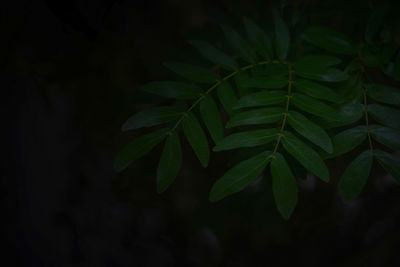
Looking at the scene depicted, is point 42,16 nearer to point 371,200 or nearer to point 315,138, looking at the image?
point 315,138

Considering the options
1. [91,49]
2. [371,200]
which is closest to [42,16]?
[91,49]

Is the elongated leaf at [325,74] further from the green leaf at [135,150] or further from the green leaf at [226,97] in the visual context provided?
the green leaf at [135,150]

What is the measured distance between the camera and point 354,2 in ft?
4.12

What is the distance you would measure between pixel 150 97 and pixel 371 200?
1804mm

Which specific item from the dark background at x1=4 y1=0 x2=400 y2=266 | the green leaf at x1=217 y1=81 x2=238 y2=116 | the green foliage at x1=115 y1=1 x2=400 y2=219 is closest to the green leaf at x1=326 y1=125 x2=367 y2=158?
the green foliage at x1=115 y1=1 x2=400 y2=219

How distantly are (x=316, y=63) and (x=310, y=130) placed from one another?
0.98 feet

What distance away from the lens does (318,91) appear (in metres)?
0.99

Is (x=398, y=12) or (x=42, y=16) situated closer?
(x=398, y=12)

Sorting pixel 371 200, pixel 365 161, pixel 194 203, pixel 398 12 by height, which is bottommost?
pixel 371 200

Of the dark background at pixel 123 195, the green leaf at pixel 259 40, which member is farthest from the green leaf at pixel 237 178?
the dark background at pixel 123 195

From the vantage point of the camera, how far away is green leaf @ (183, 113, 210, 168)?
965 millimetres

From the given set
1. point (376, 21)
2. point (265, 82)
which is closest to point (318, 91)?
point (265, 82)

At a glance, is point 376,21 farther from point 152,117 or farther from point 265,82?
point 152,117

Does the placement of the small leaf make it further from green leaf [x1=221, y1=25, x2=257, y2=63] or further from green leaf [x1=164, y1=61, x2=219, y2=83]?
green leaf [x1=164, y1=61, x2=219, y2=83]
